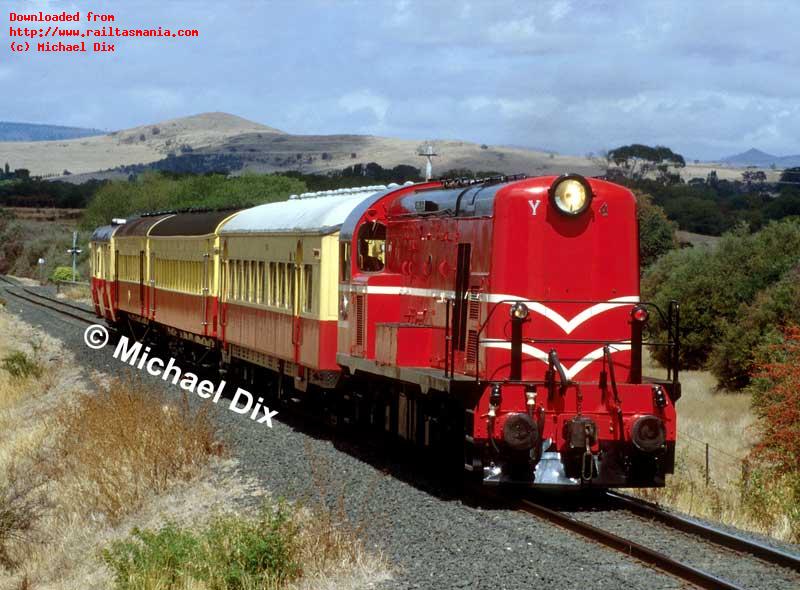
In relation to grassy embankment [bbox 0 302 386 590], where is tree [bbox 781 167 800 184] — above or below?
above

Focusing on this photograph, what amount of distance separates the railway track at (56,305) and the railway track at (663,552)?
108ft

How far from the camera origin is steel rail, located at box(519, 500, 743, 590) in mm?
9438

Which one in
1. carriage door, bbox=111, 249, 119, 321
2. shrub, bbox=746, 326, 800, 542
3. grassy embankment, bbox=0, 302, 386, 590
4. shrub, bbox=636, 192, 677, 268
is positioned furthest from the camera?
Result: shrub, bbox=636, 192, 677, 268

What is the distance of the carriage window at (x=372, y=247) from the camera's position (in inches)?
651

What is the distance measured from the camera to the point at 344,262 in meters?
16.9

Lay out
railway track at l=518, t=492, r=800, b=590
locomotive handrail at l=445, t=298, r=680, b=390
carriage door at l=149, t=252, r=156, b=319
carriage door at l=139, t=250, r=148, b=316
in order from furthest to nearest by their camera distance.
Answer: carriage door at l=139, t=250, r=148, b=316
carriage door at l=149, t=252, r=156, b=319
locomotive handrail at l=445, t=298, r=680, b=390
railway track at l=518, t=492, r=800, b=590

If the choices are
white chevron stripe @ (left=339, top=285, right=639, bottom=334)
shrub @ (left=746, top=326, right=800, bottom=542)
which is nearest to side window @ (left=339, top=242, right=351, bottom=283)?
white chevron stripe @ (left=339, top=285, right=639, bottom=334)

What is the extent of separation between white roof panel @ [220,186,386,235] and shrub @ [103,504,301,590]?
6698 millimetres

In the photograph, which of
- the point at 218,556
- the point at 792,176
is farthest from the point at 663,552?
the point at 792,176

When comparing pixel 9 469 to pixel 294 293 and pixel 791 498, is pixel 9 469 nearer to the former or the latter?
pixel 294 293

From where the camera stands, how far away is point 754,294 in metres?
43.0

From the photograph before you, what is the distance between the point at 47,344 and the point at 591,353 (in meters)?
26.7

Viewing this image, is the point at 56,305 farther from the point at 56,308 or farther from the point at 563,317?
the point at 563,317

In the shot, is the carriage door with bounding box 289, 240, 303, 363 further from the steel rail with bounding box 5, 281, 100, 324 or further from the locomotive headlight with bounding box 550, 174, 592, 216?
the steel rail with bounding box 5, 281, 100, 324
